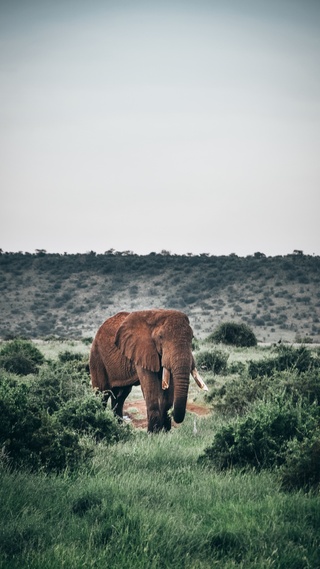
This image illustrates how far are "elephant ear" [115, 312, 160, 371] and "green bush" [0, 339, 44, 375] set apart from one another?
27.8 ft

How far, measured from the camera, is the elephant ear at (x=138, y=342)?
11280mm

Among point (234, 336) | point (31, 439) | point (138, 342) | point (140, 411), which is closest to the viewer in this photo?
point (31, 439)

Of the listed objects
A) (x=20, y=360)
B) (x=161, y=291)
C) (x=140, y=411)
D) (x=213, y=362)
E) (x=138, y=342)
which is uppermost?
(x=161, y=291)

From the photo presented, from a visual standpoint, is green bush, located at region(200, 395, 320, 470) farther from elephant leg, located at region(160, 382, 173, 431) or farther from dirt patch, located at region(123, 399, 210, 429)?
dirt patch, located at region(123, 399, 210, 429)

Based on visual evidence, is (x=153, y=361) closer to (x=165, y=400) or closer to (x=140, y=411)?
(x=165, y=400)

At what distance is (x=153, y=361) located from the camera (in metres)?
11.2

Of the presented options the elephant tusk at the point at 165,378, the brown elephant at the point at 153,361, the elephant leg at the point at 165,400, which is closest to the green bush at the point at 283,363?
the brown elephant at the point at 153,361

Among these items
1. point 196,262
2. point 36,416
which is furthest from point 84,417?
point 196,262

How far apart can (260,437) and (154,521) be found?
3159 mm

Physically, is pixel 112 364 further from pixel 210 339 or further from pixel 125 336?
pixel 210 339

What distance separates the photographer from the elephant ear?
444 inches

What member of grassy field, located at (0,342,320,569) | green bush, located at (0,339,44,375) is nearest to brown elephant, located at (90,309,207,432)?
grassy field, located at (0,342,320,569)

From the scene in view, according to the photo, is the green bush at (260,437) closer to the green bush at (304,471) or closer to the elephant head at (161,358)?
the green bush at (304,471)

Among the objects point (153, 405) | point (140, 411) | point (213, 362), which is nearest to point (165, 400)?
point (153, 405)
